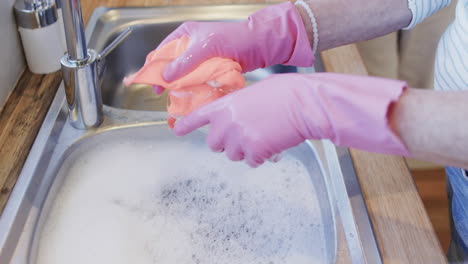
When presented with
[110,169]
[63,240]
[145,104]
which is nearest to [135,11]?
[145,104]

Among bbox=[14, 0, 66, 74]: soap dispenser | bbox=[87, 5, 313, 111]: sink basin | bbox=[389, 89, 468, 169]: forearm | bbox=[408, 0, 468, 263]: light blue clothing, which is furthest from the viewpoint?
bbox=[87, 5, 313, 111]: sink basin

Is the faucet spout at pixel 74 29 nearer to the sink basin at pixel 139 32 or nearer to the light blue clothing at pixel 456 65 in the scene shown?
the sink basin at pixel 139 32

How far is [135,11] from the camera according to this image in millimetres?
1121

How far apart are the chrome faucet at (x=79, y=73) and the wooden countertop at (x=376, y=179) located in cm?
7

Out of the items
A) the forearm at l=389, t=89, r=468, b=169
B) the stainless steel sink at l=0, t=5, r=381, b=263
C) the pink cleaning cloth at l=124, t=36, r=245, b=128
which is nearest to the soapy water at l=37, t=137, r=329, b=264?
the stainless steel sink at l=0, t=5, r=381, b=263

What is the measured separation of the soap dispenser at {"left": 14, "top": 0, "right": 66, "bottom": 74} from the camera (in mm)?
865

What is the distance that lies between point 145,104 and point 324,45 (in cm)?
48

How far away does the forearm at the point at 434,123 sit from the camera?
0.52 metres

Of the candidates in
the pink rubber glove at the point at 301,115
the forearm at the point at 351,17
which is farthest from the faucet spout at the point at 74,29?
the forearm at the point at 351,17

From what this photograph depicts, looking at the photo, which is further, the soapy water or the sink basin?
the sink basin

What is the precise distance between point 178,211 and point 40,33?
40 centimetres

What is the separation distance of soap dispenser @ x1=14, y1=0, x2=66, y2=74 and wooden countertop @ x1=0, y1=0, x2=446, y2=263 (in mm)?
25

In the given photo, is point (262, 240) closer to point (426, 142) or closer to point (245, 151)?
point (245, 151)

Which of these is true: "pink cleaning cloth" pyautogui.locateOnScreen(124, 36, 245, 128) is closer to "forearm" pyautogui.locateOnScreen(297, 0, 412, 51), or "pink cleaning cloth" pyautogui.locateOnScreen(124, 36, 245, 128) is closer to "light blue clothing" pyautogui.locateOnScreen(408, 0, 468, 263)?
"forearm" pyautogui.locateOnScreen(297, 0, 412, 51)
